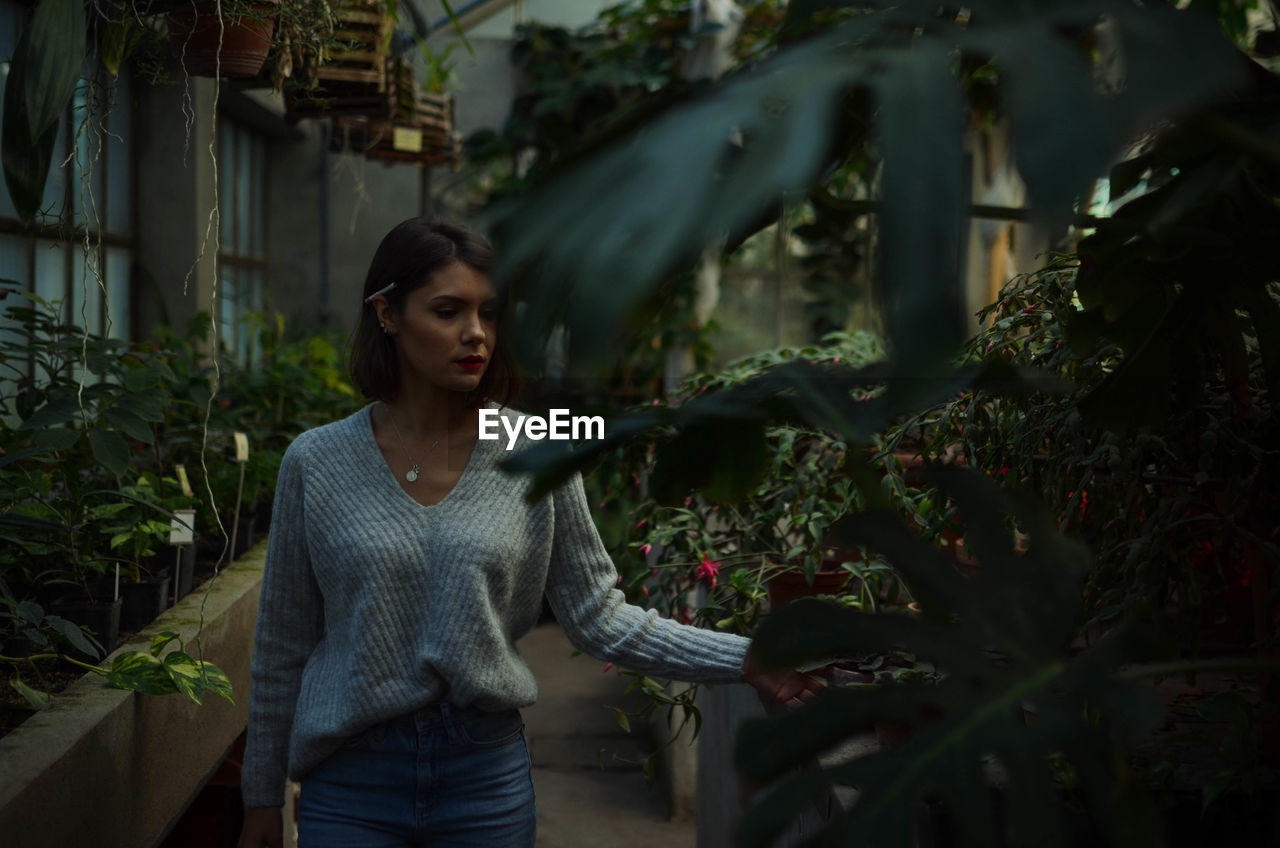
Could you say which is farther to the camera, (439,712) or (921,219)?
(439,712)

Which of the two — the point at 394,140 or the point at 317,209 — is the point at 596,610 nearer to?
the point at 394,140

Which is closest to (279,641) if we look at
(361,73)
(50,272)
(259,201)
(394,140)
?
(361,73)

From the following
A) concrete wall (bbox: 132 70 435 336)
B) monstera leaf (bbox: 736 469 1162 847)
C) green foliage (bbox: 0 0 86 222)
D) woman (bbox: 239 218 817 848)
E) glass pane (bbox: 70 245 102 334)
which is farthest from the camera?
concrete wall (bbox: 132 70 435 336)

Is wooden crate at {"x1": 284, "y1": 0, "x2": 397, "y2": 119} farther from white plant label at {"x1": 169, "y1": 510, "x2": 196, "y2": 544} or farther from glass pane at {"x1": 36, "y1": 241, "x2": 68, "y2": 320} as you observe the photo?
white plant label at {"x1": 169, "y1": 510, "x2": 196, "y2": 544}

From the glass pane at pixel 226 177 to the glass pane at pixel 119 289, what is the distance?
1.08 metres

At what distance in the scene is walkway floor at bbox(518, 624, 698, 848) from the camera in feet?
11.3

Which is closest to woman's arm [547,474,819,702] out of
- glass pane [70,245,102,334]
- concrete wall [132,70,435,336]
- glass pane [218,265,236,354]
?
glass pane [70,245,102,334]

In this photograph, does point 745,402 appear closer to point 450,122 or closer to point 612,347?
point 612,347

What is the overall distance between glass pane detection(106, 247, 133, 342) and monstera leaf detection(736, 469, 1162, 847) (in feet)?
12.4

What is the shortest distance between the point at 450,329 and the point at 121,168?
→ 303cm

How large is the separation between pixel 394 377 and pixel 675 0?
4829 mm

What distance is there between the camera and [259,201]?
6148mm

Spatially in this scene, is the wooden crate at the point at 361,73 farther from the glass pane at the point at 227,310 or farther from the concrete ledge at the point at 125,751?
the glass pane at the point at 227,310

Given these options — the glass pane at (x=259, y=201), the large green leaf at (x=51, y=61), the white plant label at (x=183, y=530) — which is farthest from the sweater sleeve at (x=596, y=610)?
the glass pane at (x=259, y=201)
